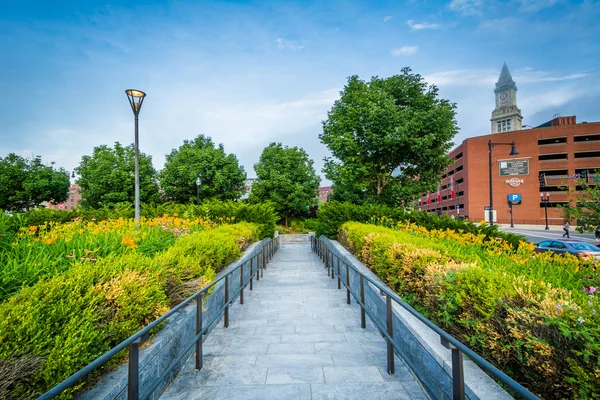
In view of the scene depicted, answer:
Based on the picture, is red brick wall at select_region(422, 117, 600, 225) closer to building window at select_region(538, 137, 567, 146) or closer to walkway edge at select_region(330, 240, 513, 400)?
building window at select_region(538, 137, 567, 146)

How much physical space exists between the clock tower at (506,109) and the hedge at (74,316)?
153716 mm

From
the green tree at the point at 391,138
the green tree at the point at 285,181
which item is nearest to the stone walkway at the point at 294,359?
the green tree at the point at 391,138

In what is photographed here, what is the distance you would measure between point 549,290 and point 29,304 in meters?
4.25

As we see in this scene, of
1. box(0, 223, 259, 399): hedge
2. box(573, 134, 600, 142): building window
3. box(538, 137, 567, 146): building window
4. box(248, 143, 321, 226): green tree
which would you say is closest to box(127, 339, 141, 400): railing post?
box(0, 223, 259, 399): hedge

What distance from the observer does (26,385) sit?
189cm

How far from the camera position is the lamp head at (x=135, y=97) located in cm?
939

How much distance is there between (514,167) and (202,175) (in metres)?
48.8

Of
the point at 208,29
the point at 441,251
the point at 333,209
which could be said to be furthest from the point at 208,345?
the point at 208,29

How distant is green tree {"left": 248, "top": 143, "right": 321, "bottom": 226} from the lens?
1271 inches

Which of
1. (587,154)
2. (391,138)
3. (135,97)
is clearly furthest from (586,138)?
(135,97)

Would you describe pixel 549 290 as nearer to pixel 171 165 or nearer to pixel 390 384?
pixel 390 384

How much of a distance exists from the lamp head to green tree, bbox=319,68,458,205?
415 inches

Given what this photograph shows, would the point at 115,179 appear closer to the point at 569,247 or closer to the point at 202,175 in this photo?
the point at 202,175

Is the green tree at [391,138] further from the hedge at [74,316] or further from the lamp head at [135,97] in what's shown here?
the hedge at [74,316]
